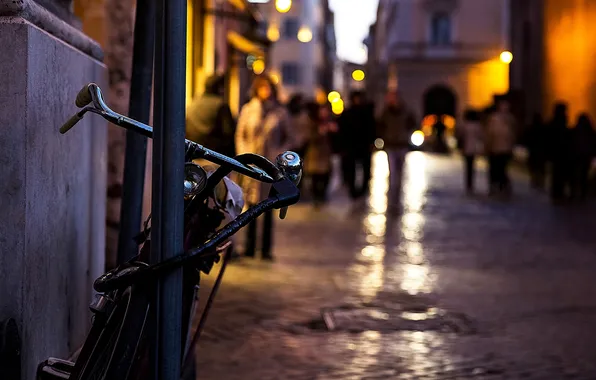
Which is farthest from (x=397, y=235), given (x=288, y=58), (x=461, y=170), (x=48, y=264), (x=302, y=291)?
(x=288, y=58)

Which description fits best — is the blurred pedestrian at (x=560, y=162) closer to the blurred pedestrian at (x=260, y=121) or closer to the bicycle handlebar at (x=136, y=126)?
the blurred pedestrian at (x=260, y=121)

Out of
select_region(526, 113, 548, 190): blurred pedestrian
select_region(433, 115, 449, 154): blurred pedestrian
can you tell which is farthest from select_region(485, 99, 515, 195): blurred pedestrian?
select_region(433, 115, 449, 154): blurred pedestrian

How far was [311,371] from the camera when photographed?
6371 millimetres

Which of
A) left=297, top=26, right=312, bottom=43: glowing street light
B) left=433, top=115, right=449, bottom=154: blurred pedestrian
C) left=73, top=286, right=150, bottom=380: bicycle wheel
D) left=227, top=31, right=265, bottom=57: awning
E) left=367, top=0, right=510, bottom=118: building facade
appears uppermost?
left=297, top=26, right=312, bottom=43: glowing street light

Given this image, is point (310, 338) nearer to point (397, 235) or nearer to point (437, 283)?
point (437, 283)

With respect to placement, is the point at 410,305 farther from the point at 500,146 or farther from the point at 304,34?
the point at 304,34

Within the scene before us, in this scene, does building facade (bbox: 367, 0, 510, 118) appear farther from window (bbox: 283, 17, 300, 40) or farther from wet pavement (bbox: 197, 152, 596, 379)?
wet pavement (bbox: 197, 152, 596, 379)

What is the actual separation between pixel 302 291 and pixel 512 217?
8.46 m

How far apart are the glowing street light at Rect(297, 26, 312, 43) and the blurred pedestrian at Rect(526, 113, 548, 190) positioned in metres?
60.1

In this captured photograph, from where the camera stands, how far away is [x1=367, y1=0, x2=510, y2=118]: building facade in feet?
240

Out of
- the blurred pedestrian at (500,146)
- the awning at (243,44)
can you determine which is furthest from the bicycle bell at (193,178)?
the awning at (243,44)

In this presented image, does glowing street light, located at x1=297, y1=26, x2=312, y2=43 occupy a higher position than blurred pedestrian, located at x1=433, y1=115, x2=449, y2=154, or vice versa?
glowing street light, located at x1=297, y1=26, x2=312, y2=43

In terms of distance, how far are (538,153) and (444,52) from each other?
49477 millimetres

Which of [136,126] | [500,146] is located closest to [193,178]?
[136,126]
